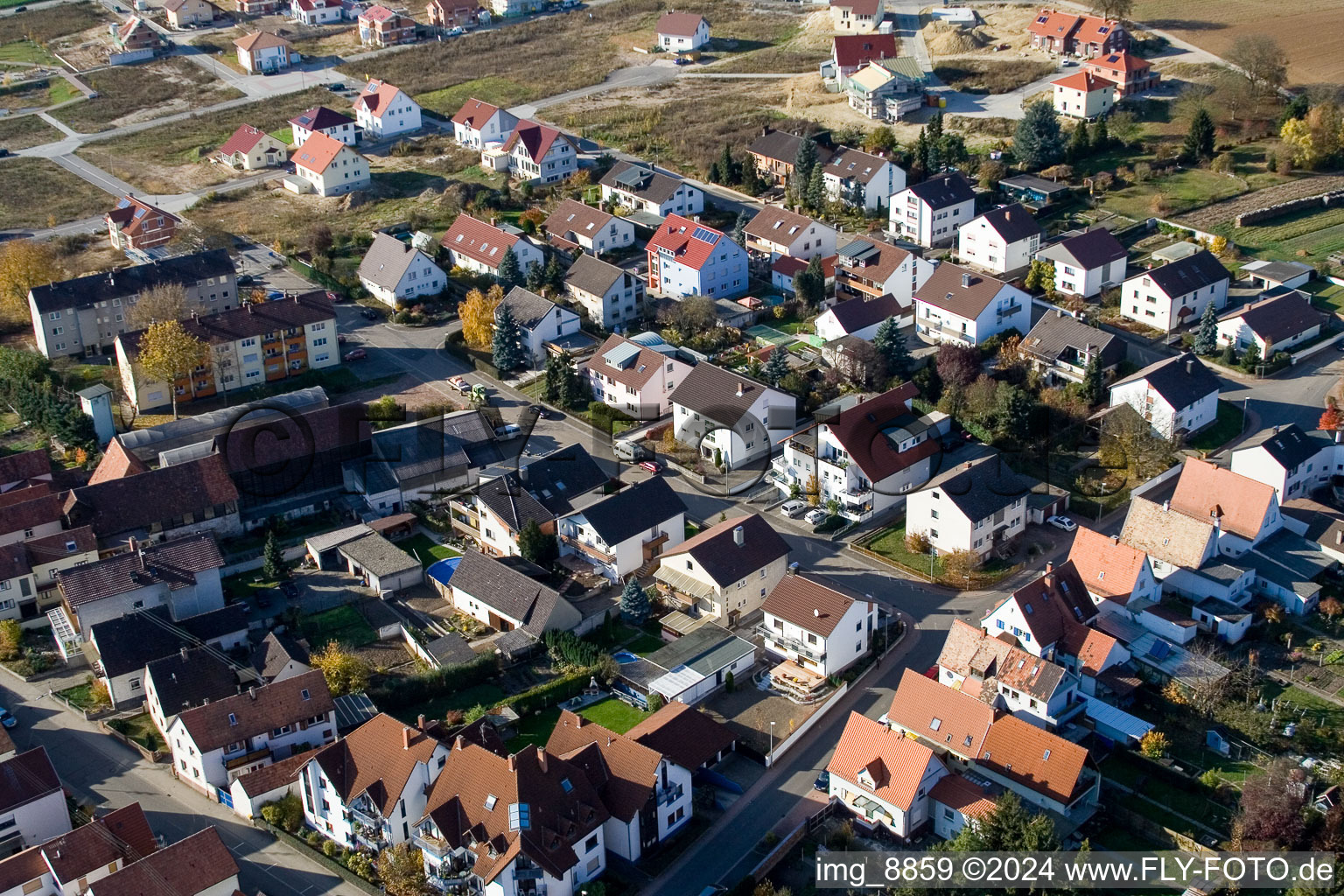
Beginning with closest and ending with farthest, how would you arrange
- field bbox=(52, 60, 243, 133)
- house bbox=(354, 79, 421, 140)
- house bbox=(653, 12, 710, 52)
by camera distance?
1. house bbox=(354, 79, 421, 140)
2. field bbox=(52, 60, 243, 133)
3. house bbox=(653, 12, 710, 52)

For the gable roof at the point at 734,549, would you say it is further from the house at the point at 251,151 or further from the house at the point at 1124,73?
the house at the point at 251,151

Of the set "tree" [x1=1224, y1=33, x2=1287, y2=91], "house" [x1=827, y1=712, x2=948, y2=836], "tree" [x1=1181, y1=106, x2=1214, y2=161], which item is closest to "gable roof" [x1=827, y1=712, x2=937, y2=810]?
"house" [x1=827, y1=712, x2=948, y2=836]

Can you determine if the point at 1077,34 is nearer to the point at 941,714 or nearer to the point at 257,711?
the point at 941,714

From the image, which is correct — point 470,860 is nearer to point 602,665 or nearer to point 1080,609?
point 602,665

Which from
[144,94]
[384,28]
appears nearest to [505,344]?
[144,94]

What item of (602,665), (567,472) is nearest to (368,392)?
(567,472)

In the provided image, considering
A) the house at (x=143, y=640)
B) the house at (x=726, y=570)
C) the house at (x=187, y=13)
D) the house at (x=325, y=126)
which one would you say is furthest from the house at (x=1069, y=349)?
the house at (x=187, y=13)

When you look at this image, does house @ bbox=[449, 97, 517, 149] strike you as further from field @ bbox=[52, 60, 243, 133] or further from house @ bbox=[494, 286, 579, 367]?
house @ bbox=[494, 286, 579, 367]
